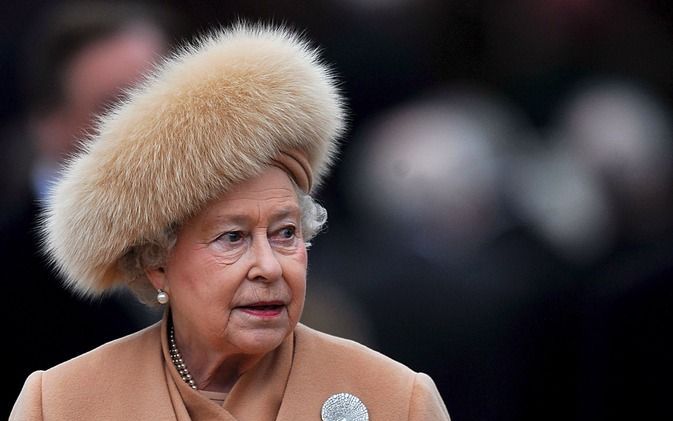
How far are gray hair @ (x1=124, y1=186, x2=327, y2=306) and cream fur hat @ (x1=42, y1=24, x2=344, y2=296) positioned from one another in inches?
0.9

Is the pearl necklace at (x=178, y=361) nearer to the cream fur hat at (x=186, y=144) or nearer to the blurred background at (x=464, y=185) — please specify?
the cream fur hat at (x=186, y=144)

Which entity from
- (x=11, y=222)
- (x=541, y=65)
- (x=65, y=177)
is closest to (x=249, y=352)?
(x=65, y=177)

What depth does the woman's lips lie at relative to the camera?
3857 mm

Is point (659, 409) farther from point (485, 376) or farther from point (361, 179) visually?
point (361, 179)

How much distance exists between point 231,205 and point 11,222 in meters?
1.48

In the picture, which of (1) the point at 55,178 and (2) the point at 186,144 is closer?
(2) the point at 186,144

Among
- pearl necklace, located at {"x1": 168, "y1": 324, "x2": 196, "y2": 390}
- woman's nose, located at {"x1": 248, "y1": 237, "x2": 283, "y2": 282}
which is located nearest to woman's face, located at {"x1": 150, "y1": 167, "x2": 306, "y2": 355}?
woman's nose, located at {"x1": 248, "y1": 237, "x2": 283, "y2": 282}

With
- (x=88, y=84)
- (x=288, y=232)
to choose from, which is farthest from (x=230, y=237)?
(x=88, y=84)

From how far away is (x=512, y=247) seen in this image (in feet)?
18.3

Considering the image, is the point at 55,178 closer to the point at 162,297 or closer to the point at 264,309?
Result: the point at 162,297

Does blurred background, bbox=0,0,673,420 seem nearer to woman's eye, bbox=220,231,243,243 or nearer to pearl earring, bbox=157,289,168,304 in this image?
pearl earring, bbox=157,289,168,304

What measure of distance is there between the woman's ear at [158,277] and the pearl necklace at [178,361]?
142 mm

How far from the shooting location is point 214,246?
388 centimetres

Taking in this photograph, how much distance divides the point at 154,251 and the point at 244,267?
25cm
